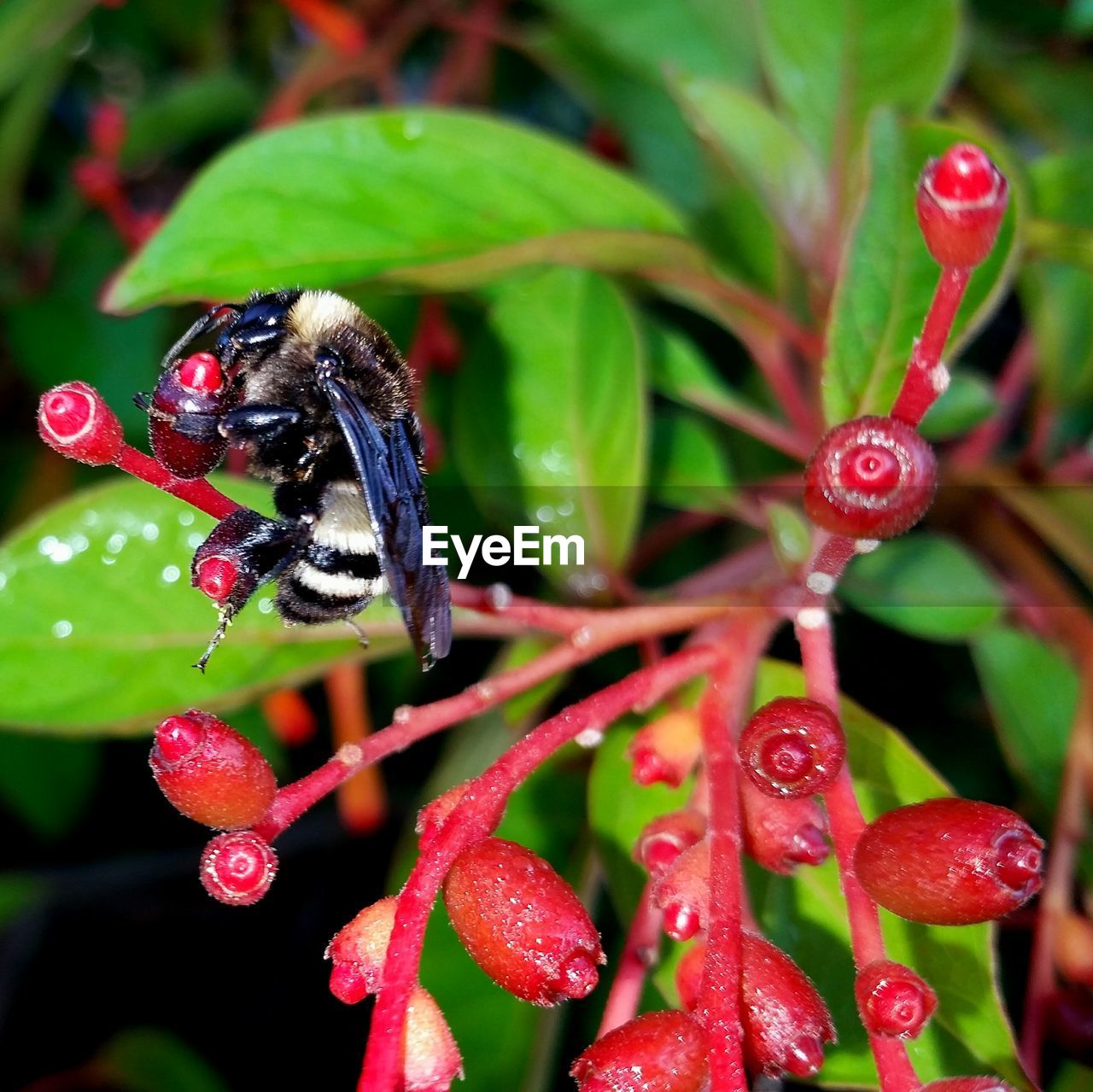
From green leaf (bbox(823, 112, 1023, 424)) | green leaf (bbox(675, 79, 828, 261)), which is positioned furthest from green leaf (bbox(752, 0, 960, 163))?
green leaf (bbox(823, 112, 1023, 424))

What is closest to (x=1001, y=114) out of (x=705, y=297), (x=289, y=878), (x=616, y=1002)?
(x=705, y=297)

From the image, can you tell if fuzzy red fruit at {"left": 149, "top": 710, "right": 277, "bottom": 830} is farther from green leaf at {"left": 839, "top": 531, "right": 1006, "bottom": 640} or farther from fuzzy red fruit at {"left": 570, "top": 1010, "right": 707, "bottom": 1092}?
green leaf at {"left": 839, "top": 531, "right": 1006, "bottom": 640}

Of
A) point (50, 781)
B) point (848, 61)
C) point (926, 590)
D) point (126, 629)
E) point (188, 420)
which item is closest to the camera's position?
point (188, 420)

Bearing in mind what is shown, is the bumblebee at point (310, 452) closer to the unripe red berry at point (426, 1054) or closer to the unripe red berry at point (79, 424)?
the unripe red berry at point (79, 424)

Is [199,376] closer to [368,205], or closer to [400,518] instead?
[400,518]

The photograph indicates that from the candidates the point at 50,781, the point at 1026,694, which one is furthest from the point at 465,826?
the point at 50,781

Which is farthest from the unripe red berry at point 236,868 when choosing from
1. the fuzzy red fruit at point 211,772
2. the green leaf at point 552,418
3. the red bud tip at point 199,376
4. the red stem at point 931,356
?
the green leaf at point 552,418
